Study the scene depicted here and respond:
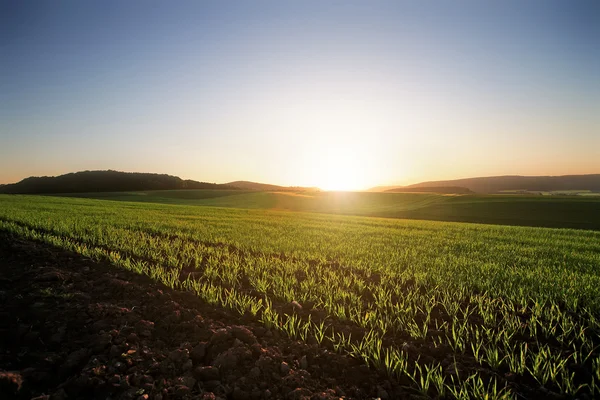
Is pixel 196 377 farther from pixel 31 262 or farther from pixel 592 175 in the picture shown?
pixel 592 175

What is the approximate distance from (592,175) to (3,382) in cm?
15525

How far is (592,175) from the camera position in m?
113

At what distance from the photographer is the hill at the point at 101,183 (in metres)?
94.8

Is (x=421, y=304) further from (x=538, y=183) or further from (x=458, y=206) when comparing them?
(x=538, y=183)

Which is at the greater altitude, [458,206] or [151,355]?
[151,355]

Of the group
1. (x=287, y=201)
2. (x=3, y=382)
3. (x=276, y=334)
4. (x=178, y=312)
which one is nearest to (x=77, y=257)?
(x=178, y=312)

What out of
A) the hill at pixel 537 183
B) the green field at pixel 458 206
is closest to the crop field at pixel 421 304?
the green field at pixel 458 206

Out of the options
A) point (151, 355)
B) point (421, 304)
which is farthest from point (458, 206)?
point (151, 355)

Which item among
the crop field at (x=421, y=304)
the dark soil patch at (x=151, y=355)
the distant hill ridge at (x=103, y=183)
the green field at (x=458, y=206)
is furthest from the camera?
the distant hill ridge at (x=103, y=183)

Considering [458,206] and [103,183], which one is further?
[103,183]

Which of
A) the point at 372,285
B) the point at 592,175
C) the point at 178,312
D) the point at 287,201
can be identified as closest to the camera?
the point at 178,312

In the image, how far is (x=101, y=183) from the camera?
99.3m

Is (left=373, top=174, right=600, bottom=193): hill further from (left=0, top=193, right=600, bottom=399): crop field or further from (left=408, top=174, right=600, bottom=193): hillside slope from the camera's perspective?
(left=0, top=193, right=600, bottom=399): crop field

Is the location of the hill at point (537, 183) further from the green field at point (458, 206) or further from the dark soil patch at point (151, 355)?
the dark soil patch at point (151, 355)
